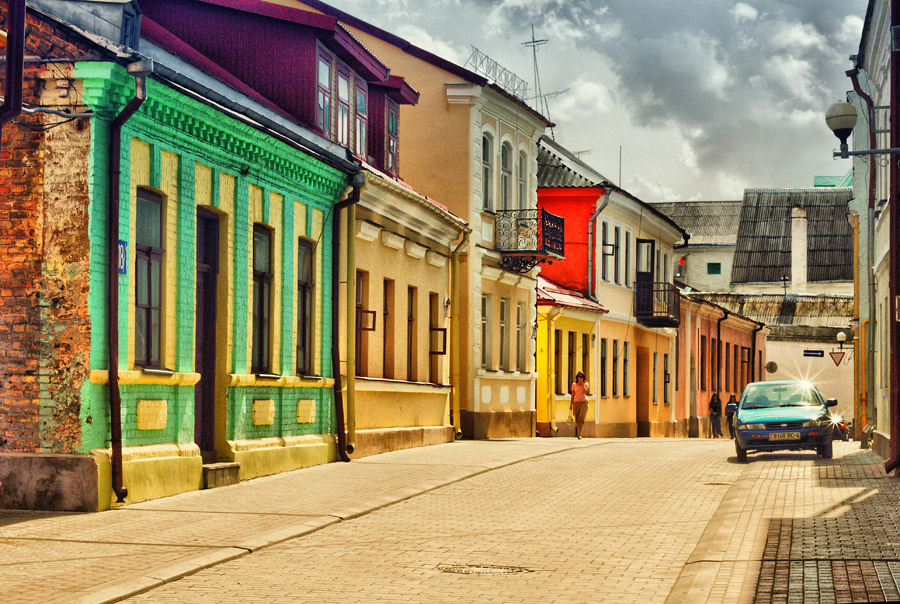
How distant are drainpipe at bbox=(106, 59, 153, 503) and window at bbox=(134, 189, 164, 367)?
2.77 ft

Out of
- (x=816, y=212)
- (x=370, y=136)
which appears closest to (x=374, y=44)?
(x=370, y=136)

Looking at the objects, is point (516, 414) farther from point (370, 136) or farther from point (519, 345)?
point (370, 136)

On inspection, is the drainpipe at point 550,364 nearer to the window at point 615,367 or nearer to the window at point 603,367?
the window at point 603,367

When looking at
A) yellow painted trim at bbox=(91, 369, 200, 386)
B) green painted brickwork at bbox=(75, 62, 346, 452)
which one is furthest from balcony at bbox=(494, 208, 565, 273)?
yellow painted trim at bbox=(91, 369, 200, 386)

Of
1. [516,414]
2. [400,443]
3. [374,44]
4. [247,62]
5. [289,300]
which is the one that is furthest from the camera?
[516,414]

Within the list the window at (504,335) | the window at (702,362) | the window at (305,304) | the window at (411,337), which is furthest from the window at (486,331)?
the window at (702,362)

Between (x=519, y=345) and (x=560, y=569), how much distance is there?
22.8 m

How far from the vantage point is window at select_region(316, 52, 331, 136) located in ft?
67.8

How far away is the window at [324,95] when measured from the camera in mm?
20672

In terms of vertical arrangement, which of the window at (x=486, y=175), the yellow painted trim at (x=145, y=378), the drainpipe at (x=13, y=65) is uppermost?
the window at (x=486, y=175)

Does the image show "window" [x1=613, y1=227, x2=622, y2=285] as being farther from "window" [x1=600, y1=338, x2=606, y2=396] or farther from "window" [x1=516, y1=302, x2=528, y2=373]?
"window" [x1=516, y1=302, x2=528, y2=373]

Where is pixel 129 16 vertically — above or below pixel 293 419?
above

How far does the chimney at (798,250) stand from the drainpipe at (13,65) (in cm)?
6823

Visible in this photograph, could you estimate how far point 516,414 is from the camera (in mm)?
31984
